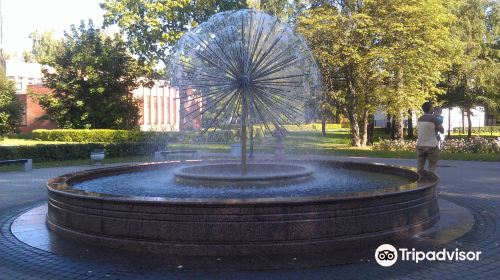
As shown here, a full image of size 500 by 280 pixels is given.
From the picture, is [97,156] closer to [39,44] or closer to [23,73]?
[23,73]

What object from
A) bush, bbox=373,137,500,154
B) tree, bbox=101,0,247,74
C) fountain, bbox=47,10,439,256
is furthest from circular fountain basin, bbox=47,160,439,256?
tree, bbox=101,0,247,74

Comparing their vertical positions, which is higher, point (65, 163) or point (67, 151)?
point (67, 151)

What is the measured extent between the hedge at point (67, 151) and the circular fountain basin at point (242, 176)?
43.6 ft

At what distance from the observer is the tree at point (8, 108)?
33312 millimetres

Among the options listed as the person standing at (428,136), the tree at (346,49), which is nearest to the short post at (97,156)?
the tree at (346,49)

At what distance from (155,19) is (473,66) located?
23438 mm

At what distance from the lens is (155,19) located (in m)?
34.1

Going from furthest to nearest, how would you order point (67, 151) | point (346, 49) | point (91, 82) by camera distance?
1. point (91, 82)
2. point (346, 49)
3. point (67, 151)

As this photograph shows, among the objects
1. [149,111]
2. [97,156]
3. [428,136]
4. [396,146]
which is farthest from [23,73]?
[428,136]

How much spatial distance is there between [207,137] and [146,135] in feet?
13.5

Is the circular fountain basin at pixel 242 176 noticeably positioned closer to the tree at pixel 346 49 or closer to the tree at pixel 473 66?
the tree at pixel 346 49

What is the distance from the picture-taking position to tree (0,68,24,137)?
109ft

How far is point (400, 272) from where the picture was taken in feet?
18.1

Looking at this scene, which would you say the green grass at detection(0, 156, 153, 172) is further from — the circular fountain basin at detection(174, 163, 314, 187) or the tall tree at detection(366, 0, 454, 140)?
the tall tree at detection(366, 0, 454, 140)
